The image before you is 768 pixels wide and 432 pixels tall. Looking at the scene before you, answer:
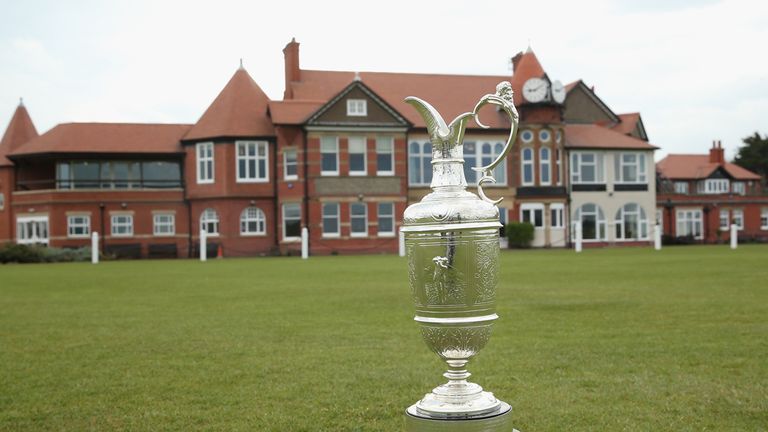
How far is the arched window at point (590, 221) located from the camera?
48344mm

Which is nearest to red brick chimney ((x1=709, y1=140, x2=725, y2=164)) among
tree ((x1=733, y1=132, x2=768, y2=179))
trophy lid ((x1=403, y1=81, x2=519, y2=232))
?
tree ((x1=733, y1=132, x2=768, y2=179))

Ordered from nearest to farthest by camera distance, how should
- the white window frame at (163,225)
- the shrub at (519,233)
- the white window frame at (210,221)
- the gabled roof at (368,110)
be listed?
the gabled roof at (368,110) < the white window frame at (210,221) < the white window frame at (163,225) < the shrub at (519,233)

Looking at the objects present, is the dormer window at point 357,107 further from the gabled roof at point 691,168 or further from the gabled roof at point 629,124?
the gabled roof at point 691,168

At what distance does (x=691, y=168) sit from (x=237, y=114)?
3776 cm

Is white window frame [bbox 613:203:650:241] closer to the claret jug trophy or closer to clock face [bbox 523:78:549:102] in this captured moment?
clock face [bbox 523:78:549:102]

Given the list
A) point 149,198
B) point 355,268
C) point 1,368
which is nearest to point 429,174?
point 149,198

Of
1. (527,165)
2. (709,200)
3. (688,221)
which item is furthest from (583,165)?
(709,200)

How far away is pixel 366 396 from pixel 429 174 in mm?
38344

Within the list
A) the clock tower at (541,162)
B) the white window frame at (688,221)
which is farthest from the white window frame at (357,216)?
the white window frame at (688,221)

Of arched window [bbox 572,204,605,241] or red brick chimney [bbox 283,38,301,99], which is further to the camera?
arched window [bbox 572,204,605,241]

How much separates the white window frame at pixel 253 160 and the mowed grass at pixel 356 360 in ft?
83.7

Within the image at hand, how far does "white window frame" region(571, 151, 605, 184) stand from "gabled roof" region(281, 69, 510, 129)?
15.5 ft

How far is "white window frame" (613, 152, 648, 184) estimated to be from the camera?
162 feet

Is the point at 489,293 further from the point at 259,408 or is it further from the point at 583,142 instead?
the point at 583,142
